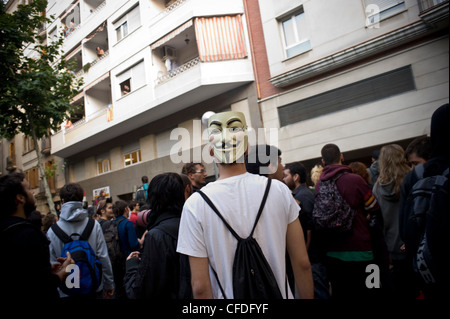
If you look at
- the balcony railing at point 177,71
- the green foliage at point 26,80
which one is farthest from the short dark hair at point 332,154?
the balcony railing at point 177,71

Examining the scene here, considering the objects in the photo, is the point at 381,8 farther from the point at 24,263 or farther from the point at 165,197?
the point at 24,263

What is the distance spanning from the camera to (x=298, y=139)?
930 cm

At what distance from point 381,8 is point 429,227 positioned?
829 cm

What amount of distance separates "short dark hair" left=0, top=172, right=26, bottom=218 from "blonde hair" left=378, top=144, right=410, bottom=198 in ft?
11.1

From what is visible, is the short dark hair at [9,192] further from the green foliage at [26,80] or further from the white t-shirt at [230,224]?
the green foliage at [26,80]

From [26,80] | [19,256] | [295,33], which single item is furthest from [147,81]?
[19,256]

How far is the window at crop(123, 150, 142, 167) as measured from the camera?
45.9 feet

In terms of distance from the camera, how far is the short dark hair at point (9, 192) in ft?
6.27

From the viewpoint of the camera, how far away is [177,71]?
11.0 metres

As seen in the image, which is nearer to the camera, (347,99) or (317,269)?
(317,269)

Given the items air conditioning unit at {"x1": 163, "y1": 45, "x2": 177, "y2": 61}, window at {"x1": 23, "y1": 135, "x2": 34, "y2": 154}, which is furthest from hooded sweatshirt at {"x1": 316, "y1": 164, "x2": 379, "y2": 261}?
window at {"x1": 23, "y1": 135, "x2": 34, "y2": 154}

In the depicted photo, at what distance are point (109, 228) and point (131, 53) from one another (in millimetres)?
10392

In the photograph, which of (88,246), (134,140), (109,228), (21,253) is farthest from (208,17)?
(21,253)
